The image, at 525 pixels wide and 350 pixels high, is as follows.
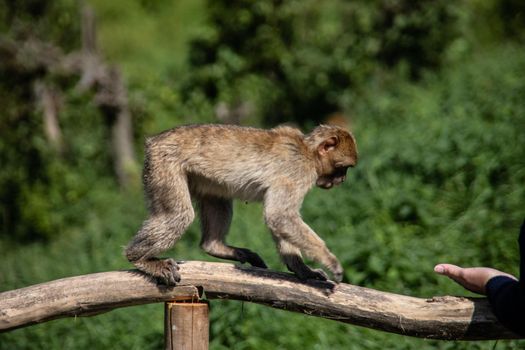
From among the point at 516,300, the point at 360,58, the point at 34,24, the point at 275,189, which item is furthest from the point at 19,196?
the point at 516,300

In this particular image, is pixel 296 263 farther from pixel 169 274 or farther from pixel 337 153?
pixel 337 153

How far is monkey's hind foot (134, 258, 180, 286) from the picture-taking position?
4.14 meters

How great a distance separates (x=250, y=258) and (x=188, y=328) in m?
0.90

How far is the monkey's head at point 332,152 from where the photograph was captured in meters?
4.84

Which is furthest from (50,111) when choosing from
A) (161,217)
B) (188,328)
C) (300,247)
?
(188,328)

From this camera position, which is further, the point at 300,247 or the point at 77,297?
the point at 300,247

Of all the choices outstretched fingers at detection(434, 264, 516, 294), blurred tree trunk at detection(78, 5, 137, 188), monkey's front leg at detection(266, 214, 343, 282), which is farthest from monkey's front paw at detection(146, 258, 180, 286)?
blurred tree trunk at detection(78, 5, 137, 188)

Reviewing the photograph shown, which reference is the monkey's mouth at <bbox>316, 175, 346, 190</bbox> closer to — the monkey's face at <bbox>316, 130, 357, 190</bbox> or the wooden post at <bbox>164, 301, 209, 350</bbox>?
the monkey's face at <bbox>316, 130, 357, 190</bbox>

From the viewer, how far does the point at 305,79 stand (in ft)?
41.6

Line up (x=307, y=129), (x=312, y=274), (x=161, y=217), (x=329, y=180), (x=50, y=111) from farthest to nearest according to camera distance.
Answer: (x=50, y=111) → (x=307, y=129) → (x=329, y=180) → (x=161, y=217) → (x=312, y=274)

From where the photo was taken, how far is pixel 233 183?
471 centimetres

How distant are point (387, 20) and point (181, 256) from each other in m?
6.90

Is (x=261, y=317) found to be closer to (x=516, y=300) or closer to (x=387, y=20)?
(x=516, y=300)

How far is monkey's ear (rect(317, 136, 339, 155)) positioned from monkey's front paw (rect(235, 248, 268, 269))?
2.73ft
